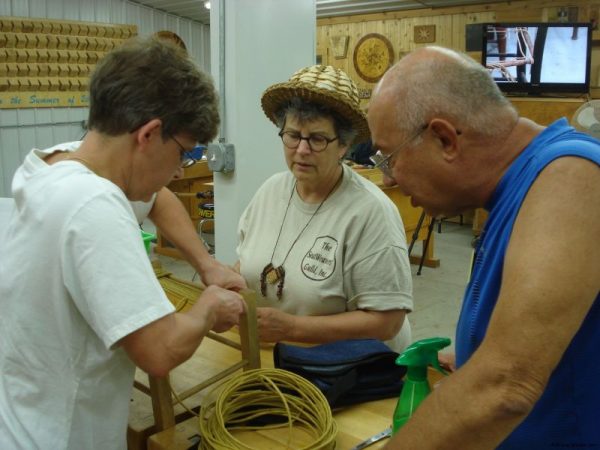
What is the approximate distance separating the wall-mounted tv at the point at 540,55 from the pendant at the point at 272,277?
618 cm

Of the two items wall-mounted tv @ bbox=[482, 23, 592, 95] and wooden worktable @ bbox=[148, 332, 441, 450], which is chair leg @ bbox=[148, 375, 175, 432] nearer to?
wooden worktable @ bbox=[148, 332, 441, 450]

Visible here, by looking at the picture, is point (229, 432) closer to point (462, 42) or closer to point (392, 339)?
point (392, 339)

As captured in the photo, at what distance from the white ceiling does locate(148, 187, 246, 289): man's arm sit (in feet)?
24.9

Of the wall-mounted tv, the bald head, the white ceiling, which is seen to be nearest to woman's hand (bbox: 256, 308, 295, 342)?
the bald head

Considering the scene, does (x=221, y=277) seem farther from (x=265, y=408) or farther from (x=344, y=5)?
(x=344, y=5)

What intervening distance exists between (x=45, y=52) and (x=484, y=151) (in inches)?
303

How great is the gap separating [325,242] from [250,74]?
170 cm

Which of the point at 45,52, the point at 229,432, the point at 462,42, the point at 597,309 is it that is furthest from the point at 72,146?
the point at 462,42

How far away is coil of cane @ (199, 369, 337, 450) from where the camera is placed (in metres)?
1.22

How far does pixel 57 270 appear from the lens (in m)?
1.04

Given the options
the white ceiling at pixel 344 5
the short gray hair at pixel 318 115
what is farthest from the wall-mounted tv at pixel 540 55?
the short gray hair at pixel 318 115

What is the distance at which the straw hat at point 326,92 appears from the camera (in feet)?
6.04

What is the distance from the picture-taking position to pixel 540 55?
720 centimetres

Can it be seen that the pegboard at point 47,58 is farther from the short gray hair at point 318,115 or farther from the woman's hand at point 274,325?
the woman's hand at point 274,325
